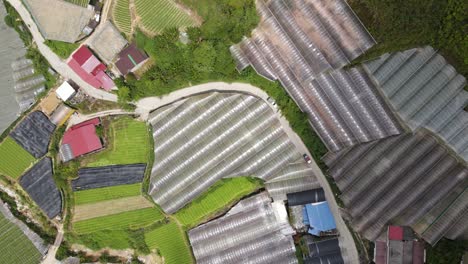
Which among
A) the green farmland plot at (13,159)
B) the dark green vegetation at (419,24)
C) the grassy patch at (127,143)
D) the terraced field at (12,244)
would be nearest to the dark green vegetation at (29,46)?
the green farmland plot at (13,159)

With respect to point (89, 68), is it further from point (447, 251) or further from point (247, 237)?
point (447, 251)

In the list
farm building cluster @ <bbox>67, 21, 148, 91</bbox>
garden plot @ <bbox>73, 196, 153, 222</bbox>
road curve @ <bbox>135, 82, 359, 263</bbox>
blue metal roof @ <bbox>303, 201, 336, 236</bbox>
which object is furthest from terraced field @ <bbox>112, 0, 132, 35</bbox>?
blue metal roof @ <bbox>303, 201, 336, 236</bbox>

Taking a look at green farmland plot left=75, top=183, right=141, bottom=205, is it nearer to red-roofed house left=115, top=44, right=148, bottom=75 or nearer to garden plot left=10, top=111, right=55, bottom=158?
garden plot left=10, top=111, right=55, bottom=158

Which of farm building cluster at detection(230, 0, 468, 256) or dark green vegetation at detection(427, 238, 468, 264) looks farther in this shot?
farm building cluster at detection(230, 0, 468, 256)

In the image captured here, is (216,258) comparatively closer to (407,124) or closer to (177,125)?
(177,125)

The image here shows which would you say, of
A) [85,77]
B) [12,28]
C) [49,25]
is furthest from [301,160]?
[12,28]

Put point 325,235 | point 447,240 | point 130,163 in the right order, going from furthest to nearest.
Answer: point 130,163
point 325,235
point 447,240

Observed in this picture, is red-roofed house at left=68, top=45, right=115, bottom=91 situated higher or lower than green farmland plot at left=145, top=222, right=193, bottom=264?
higher
